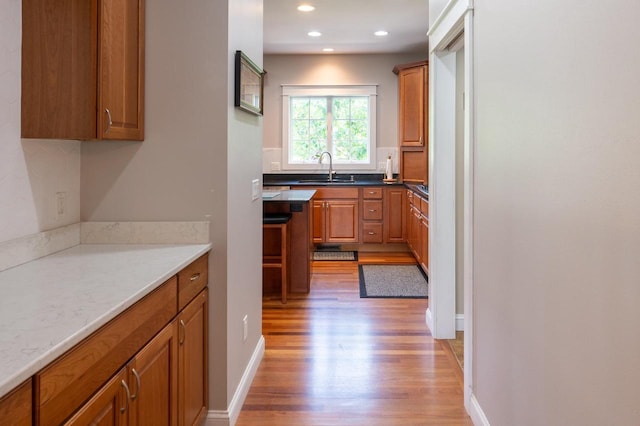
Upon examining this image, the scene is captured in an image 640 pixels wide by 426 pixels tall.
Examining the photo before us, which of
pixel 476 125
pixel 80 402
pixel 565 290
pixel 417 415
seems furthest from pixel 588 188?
pixel 417 415

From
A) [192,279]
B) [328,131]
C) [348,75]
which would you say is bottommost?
[192,279]

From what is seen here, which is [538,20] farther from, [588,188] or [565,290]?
[565,290]

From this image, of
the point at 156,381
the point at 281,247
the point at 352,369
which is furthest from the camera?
the point at 281,247

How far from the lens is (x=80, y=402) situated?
1205mm

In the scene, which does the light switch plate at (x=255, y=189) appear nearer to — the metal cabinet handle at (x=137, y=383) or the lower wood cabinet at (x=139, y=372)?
the lower wood cabinet at (x=139, y=372)

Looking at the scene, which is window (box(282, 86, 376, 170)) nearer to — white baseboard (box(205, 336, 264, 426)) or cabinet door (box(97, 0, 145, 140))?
white baseboard (box(205, 336, 264, 426))

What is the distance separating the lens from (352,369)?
3.14 m

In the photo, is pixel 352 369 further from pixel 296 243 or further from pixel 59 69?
pixel 59 69

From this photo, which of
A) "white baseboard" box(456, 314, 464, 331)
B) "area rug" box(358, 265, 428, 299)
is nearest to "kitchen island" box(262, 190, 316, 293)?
"area rug" box(358, 265, 428, 299)

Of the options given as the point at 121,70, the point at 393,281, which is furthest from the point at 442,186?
the point at 121,70

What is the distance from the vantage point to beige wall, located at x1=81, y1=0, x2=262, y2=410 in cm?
229

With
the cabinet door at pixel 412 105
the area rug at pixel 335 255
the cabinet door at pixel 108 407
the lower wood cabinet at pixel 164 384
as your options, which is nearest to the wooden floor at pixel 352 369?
the lower wood cabinet at pixel 164 384

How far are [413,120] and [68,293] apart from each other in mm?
5810

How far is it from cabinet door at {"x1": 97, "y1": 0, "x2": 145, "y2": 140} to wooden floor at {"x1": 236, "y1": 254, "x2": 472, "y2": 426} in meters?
1.44
